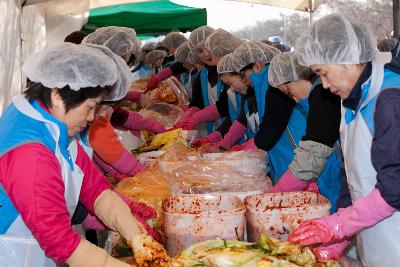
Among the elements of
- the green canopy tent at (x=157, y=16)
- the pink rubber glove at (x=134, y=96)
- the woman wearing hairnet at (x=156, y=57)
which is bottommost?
the woman wearing hairnet at (x=156, y=57)

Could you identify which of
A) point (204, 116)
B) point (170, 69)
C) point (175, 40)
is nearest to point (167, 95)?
point (204, 116)

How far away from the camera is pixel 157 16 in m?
10.3

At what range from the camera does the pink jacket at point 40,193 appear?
1.95 m

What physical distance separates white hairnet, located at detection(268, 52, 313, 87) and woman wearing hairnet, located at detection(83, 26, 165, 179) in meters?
1.10

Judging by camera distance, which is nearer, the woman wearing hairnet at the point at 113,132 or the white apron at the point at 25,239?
the white apron at the point at 25,239

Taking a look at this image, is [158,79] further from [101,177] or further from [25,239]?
[25,239]

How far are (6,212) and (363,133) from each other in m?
1.46

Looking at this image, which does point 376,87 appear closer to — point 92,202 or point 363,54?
point 363,54

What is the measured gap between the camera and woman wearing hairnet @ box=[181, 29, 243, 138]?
529 centimetres

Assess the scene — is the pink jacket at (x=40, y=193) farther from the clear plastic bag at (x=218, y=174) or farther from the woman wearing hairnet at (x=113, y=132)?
the woman wearing hairnet at (x=113, y=132)

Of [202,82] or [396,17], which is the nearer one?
[202,82]

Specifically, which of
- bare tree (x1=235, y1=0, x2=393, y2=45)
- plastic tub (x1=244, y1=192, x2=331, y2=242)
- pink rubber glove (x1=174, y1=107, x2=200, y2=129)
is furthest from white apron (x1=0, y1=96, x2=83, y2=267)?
bare tree (x1=235, y1=0, x2=393, y2=45)

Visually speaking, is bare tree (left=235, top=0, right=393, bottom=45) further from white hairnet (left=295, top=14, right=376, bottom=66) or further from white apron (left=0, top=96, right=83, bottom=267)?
white apron (left=0, top=96, right=83, bottom=267)

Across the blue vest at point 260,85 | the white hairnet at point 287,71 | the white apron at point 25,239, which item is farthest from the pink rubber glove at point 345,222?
the blue vest at point 260,85
